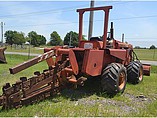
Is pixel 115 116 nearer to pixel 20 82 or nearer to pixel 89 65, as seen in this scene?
pixel 89 65

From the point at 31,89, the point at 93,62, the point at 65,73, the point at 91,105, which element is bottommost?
the point at 91,105

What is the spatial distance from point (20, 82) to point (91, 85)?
9.01 ft

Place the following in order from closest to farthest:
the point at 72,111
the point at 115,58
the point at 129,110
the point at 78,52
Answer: the point at 72,111 < the point at 129,110 < the point at 78,52 < the point at 115,58

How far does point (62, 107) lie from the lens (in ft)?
14.9

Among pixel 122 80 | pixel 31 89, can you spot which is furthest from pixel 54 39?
pixel 31 89

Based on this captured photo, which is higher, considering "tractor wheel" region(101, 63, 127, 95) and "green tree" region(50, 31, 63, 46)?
"green tree" region(50, 31, 63, 46)

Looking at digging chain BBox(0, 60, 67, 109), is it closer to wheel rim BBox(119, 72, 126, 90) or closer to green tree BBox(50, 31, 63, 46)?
wheel rim BBox(119, 72, 126, 90)

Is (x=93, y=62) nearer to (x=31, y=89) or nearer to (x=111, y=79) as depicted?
(x=111, y=79)

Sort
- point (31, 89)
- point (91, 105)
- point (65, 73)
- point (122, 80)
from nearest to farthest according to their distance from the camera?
1. point (31, 89)
2. point (91, 105)
3. point (65, 73)
4. point (122, 80)

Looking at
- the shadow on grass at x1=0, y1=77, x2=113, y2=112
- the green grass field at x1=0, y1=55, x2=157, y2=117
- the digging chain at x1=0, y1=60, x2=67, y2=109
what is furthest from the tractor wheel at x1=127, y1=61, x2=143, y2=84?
the digging chain at x1=0, y1=60, x2=67, y2=109

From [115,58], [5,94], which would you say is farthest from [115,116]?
[115,58]

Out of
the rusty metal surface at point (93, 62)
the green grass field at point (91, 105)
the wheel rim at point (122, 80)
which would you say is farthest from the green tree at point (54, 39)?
the rusty metal surface at point (93, 62)

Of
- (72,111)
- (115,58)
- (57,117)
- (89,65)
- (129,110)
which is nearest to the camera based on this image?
(57,117)

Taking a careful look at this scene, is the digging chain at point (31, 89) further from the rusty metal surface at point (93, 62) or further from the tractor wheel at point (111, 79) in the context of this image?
the tractor wheel at point (111, 79)
